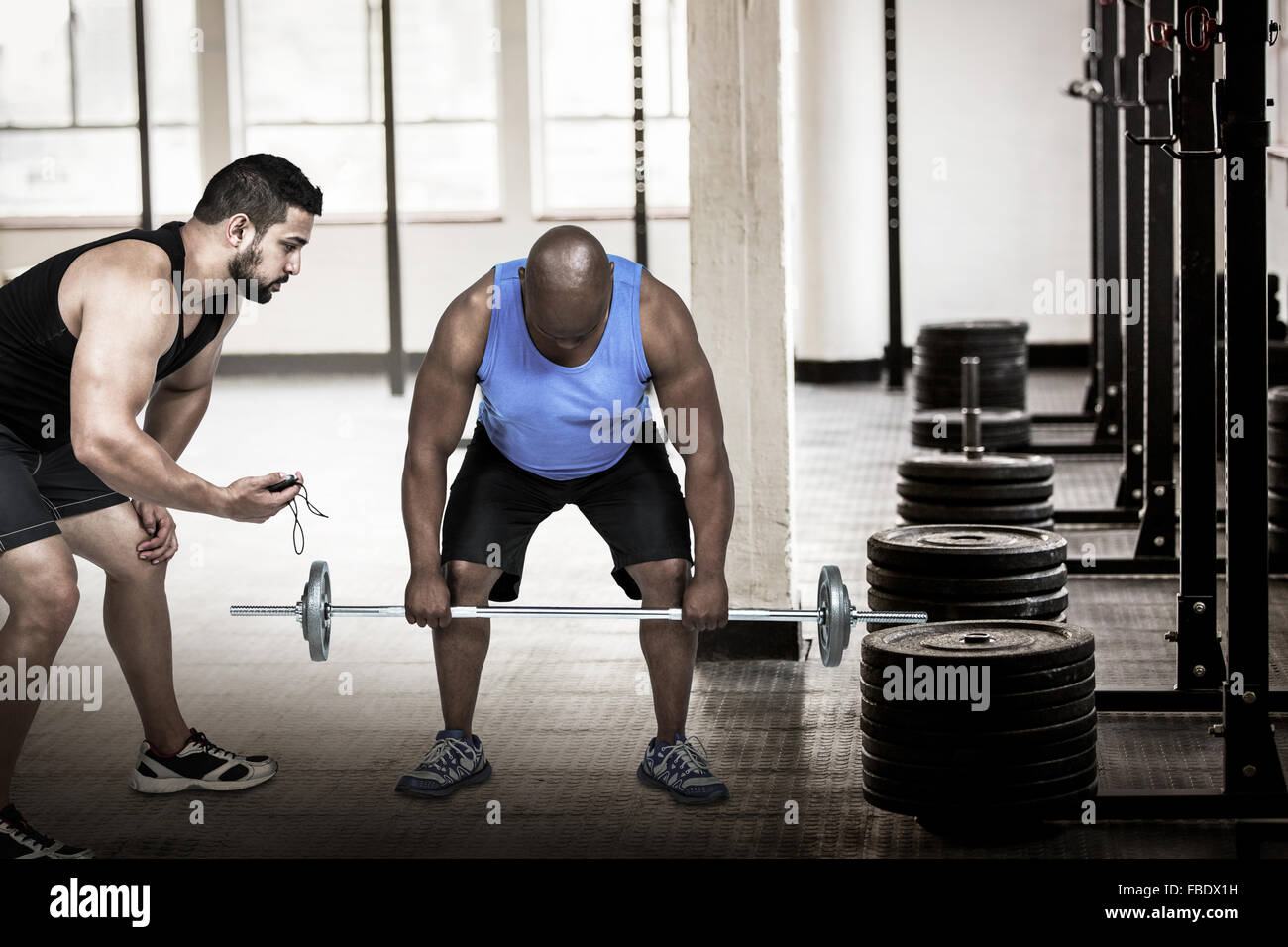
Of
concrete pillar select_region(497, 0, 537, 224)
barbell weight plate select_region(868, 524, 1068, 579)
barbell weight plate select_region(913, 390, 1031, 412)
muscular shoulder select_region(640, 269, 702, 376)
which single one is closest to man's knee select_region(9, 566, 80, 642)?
muscular shoulder select_region(640, 269, 702, 376)

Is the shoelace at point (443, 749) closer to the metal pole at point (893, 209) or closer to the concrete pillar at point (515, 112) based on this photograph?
the metal pole at point (893, 209)

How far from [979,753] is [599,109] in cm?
914

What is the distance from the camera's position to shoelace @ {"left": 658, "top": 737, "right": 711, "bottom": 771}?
2936 millimetres

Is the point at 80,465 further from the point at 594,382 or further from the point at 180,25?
the point at 180,25

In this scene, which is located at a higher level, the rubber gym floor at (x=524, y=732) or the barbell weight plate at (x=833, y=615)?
the barbell weight plate at (x=833, y=615)

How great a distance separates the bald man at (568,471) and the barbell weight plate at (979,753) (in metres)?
0.37

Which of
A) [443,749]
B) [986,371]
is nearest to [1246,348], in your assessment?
[443,749]

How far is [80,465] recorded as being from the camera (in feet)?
9.07

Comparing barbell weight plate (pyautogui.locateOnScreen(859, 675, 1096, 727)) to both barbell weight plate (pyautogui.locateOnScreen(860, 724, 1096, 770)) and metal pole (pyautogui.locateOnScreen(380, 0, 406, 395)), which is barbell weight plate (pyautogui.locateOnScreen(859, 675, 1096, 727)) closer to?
barbell weight plate (pyautogui.locateOnScreen(860, 724, 1096, 770))

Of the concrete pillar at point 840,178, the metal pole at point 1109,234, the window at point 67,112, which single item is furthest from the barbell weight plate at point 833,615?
the window at point 67,112

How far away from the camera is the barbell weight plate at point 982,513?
4594 mm

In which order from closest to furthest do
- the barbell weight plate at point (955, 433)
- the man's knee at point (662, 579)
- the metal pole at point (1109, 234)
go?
the man's knee at point (662, 579)
the barbell weight plate at point (955, 433)
the metal pole at point (1109, 234)

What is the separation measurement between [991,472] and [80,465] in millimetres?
2621
